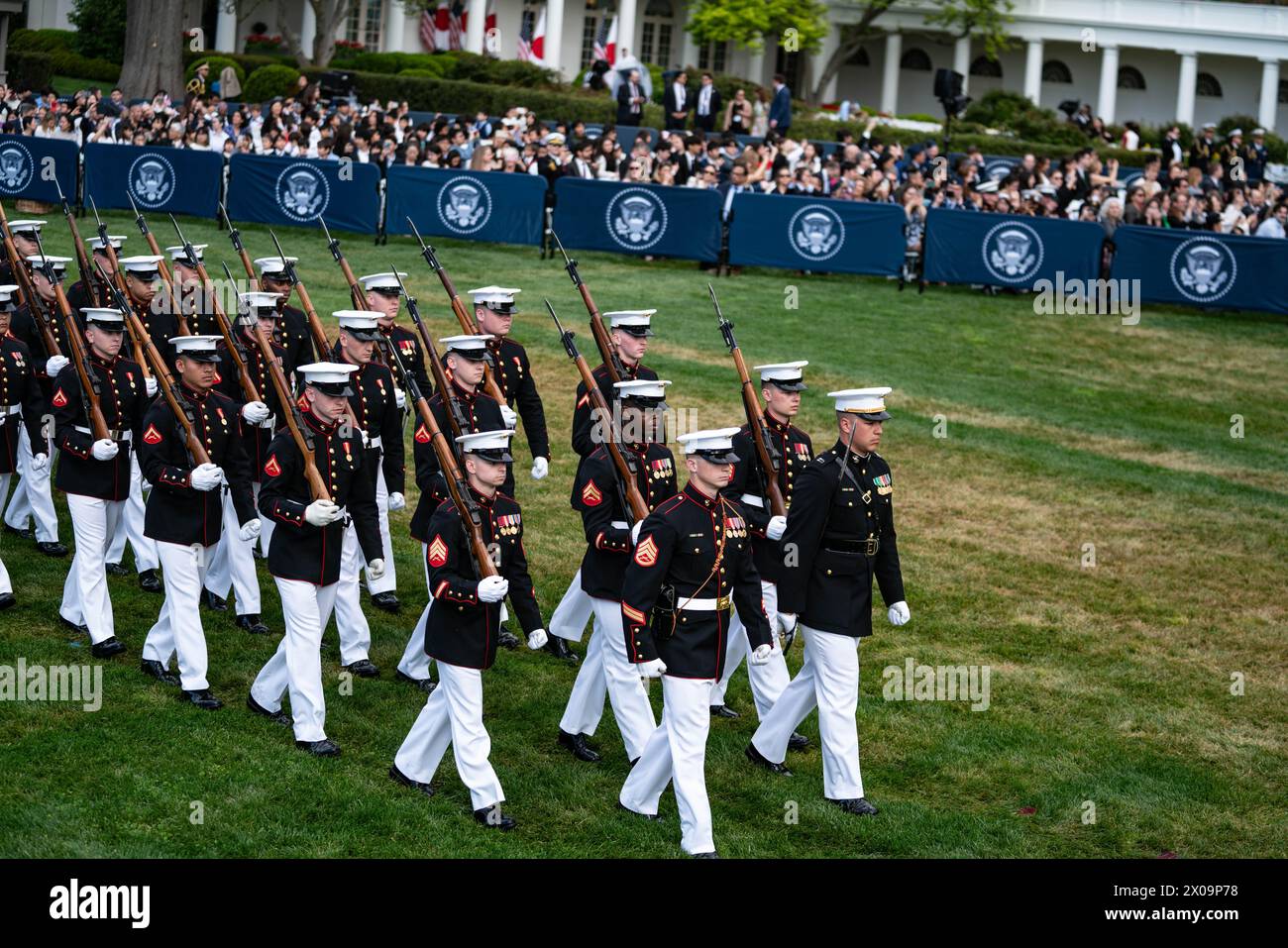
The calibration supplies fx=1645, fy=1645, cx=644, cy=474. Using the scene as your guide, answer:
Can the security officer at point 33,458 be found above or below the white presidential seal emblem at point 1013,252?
below

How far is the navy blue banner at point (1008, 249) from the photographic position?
2416 centimetres

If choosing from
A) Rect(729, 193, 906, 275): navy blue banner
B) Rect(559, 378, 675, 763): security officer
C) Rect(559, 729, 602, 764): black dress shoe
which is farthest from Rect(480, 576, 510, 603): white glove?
Rect(729, 193, 906, 275): navy blue banner

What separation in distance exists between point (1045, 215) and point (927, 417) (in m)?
7.13

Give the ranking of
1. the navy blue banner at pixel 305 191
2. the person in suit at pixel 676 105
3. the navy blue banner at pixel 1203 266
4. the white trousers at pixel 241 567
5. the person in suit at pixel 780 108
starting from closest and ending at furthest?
the white trousers at pixel 241 567, the navy blue banner at pixel 1203 266, the navy blue banner at pixel 305 191, the person in suit at pixel 780 108, the person in suit at pixel 676 105

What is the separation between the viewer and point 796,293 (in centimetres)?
2378

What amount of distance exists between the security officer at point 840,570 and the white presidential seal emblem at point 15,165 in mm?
19877

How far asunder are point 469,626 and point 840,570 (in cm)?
216

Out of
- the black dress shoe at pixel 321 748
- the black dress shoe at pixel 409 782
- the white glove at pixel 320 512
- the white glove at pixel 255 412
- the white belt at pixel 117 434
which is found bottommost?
the black dress shoe at pixel 409 782

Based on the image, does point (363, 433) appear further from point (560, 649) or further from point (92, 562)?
point (560, 649)

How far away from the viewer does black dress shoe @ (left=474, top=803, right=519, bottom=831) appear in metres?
8.74

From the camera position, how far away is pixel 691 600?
8602mm

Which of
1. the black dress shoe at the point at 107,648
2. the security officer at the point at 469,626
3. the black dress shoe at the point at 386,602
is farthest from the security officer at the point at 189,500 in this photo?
the black dress shoe at the point at 386,602

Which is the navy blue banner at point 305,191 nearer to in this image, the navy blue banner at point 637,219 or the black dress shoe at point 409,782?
the navy blue banner at point 637,219
